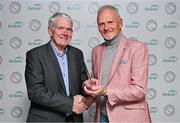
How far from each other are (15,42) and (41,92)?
1.03 meters

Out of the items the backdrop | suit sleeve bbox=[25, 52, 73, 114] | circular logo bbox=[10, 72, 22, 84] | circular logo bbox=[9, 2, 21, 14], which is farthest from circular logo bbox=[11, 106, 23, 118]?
suit sleeve bbox=[25, 52, 73, 114]

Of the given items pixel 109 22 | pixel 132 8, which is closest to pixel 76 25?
pixel 132 8

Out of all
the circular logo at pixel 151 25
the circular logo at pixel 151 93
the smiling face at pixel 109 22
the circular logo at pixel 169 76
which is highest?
the smiling face at pixel 109 22

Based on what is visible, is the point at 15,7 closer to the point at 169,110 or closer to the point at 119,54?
the point at 119,54

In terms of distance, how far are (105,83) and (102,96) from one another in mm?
80

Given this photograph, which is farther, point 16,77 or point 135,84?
point 16,77

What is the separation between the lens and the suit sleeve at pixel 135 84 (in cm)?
169

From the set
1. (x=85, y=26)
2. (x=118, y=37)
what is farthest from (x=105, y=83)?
(x=85, y=26)

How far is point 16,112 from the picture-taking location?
267 centimetres

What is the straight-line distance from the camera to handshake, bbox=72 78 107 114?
65.4 inches

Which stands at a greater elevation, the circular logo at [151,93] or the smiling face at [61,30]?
the smiling face at [61,30]

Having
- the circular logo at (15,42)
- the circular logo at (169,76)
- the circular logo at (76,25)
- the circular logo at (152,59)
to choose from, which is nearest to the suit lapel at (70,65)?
the circular logo at (76,25)

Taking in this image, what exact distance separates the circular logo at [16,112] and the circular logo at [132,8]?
4.00ft

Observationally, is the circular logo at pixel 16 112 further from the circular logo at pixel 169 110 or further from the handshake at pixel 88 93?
the circular logo at pixel 169 110
